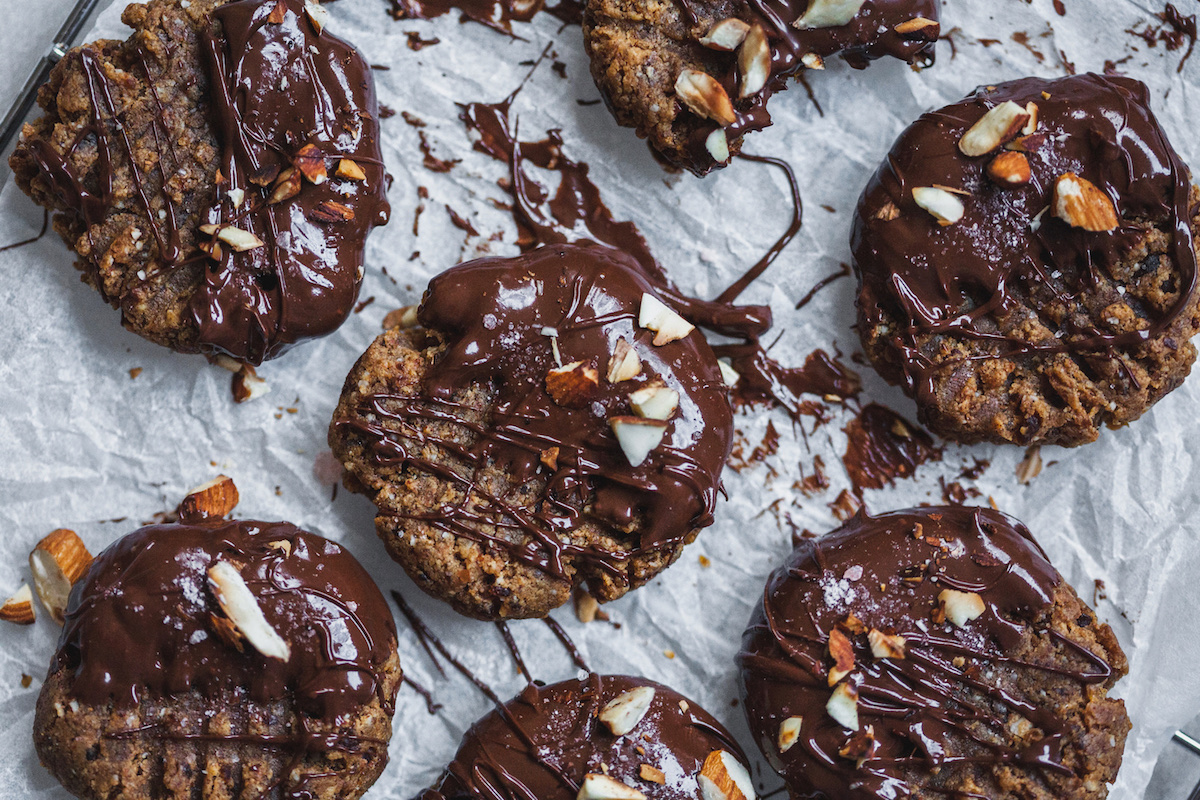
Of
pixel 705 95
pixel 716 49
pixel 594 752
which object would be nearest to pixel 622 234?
pixel 705 95

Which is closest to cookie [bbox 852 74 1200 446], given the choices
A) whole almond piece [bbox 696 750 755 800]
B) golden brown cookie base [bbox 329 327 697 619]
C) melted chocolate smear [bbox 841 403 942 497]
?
melted chocolate smear [bbox 841 403 942 497]

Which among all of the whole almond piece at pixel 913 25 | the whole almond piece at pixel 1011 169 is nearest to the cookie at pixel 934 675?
the whole almond piece at pixel 1011 169

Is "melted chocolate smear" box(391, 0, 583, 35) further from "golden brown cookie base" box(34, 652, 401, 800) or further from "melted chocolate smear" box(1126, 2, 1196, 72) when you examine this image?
"golden brown cookie base" box(34, 652, 401, 800)

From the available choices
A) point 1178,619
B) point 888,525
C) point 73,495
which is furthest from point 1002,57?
point 73,495

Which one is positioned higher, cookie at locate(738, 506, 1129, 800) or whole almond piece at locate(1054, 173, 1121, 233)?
whole almond piece at locate(1054, 173, 1121, 233)

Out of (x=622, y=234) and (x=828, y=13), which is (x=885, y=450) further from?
(x=828, y=13)

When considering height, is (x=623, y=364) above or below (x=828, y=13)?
below

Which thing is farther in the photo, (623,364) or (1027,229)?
(1027,229)

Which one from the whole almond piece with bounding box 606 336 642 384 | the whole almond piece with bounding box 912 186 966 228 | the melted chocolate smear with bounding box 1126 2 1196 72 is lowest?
the whole almond piece with bounding box 606 336 642 384
